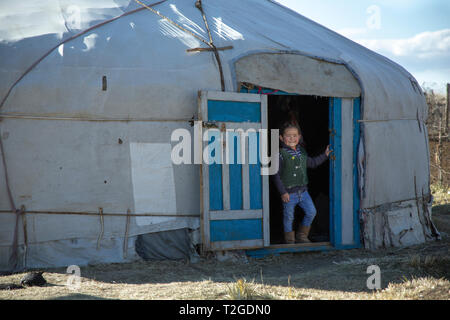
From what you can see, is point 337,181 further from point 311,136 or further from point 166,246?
point 166,246

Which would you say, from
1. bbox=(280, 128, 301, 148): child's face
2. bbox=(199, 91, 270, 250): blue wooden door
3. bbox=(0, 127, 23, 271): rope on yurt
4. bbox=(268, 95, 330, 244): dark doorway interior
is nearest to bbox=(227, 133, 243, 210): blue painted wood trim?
bbox=(199, 91, 270, 250): blue wooden door

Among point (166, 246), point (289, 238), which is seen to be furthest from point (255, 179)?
point (166, 246)

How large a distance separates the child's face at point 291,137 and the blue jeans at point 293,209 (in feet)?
1.83

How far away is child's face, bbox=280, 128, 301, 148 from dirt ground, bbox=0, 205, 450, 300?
1220 mm

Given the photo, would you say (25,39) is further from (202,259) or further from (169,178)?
(202,259)

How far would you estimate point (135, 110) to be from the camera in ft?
16.1

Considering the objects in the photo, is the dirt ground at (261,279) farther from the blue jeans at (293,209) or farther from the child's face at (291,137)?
the child's face at (291,137)

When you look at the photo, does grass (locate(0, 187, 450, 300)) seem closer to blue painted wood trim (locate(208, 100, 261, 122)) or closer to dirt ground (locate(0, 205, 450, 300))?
dirt ground (locate(0, 205, 450, 300))

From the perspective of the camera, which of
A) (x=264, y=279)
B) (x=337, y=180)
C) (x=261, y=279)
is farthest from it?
(x=337, y=180)

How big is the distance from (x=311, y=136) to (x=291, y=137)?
1.58m

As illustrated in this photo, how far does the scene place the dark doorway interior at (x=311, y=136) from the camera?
6854 millimetres

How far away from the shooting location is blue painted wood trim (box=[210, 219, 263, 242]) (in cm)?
497

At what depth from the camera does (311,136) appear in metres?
7.13

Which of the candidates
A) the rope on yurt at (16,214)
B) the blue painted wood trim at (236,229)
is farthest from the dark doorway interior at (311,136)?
the rope on yurt at (16,214)
